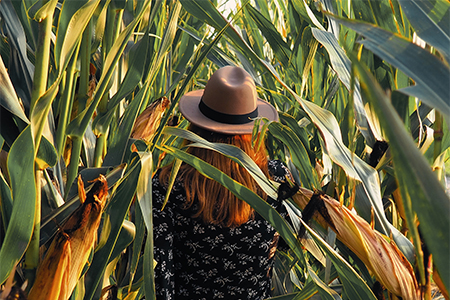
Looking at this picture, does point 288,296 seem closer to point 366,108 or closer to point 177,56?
point 366,108

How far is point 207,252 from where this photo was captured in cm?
89

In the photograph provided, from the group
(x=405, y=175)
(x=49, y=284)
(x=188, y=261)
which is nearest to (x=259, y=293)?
(x=188, y=261)

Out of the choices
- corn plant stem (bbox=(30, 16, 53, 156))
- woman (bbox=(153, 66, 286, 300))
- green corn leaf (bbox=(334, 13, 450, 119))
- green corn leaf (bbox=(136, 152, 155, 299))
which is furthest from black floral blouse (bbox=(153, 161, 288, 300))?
green corn leaf (bbox=(334, 13, 450, 119))

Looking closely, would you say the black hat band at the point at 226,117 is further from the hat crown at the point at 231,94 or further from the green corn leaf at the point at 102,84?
the green corn leaf at the point at 102,84

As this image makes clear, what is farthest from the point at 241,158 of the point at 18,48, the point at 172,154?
the point at 18,48

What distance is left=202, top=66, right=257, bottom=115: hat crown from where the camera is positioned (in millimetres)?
823

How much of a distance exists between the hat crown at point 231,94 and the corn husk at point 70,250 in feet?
1.49

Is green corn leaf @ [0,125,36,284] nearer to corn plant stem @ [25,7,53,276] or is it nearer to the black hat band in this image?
corn plant stem @ [25,7,53,276]

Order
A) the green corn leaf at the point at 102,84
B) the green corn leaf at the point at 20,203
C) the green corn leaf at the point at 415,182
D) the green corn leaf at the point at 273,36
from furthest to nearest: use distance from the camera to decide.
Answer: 1. the green corn leaf at the point at 273,36
2. the green corn leaf at the point at 102,84
3. the green corn leaf at the point at 20,203
4. the green corn leaf at the point at 415,182

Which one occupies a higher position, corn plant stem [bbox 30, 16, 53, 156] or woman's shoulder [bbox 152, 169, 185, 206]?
woman's shoulder [bbox 152, 169, 185, 206]

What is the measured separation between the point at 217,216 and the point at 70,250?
0.45 m

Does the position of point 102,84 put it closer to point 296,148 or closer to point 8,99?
point 8,99

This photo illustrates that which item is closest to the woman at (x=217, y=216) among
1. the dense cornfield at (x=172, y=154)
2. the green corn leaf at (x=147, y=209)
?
the dense cornfield at (x=172, y=154)

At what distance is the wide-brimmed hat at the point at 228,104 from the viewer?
82 centimetres
